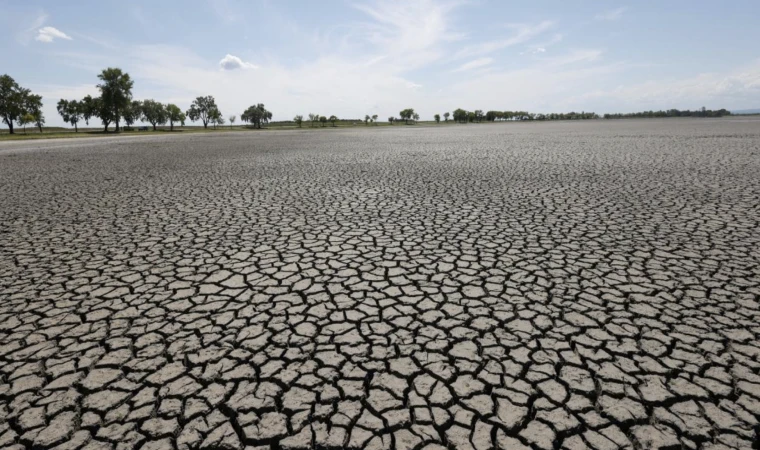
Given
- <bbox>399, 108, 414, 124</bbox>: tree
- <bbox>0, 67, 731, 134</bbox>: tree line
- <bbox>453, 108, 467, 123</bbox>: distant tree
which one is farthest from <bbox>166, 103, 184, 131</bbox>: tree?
<bbox>453, 108, 467, 123</bbox>: distant tree

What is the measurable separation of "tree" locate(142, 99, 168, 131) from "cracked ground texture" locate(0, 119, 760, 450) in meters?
107

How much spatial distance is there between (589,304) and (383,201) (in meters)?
5.44

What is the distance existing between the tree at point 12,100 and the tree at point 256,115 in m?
50.4

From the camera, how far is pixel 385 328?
11.3ft

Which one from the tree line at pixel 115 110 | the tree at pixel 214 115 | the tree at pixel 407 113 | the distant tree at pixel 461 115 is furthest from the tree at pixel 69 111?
the distant tree at pixel 461 115

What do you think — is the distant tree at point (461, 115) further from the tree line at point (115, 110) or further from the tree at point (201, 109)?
the tree at point (201, 109)

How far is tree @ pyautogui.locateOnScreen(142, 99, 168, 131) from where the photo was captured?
9731cm

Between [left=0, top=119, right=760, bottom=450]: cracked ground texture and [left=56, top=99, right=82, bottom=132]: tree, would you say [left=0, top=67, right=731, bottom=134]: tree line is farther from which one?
[left=0, top=119, right=760, bottom=450]: cracked ground texture

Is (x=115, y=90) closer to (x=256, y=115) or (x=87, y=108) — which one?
(x=87, y=108)

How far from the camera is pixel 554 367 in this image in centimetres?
285

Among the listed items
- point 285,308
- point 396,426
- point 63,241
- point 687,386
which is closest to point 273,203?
point 63,241

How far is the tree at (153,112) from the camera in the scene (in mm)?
97312

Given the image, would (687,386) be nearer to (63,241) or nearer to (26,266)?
(26,266)

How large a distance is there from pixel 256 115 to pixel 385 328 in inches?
4637
